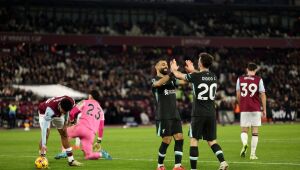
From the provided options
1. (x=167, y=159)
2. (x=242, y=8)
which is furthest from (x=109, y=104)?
(x=167, y=159)

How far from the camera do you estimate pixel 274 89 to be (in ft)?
188

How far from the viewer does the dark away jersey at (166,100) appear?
1502 centimetres

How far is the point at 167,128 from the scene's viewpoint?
15.0 meters

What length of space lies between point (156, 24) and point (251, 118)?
4645 centimetres

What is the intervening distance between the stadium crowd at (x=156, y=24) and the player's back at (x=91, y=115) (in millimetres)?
40293

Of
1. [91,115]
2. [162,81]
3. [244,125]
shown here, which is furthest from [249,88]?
[162,81]

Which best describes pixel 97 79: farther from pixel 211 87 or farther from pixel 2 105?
pixel 211 87

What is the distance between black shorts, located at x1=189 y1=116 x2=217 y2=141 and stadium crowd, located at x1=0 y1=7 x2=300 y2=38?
1793 inches

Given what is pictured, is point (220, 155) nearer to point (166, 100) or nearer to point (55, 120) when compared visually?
point (166, 100)

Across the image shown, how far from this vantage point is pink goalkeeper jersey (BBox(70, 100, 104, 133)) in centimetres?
1840

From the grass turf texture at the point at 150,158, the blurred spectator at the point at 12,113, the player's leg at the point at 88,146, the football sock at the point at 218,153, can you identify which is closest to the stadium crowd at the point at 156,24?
the blurred spectator at the point at 12,113

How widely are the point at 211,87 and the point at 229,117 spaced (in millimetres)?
37261

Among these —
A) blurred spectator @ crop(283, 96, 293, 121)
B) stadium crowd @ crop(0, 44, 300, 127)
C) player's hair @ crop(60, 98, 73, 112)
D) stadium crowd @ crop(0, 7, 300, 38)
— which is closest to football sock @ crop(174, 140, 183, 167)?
player's hair @ crop(60, 98, 73, 112)

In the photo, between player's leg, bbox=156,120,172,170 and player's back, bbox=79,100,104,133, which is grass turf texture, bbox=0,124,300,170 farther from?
player's leg, bbox=156,120,172,170
